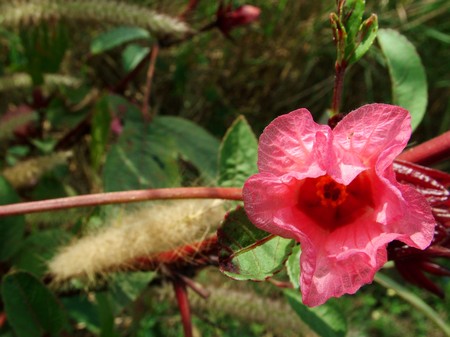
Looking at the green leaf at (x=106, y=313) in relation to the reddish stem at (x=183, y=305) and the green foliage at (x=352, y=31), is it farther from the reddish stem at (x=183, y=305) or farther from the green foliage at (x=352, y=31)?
the green foliage at (x=352, y=31)

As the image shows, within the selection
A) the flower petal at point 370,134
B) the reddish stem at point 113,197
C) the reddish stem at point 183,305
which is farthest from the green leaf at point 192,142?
the flower petal at point 370,134

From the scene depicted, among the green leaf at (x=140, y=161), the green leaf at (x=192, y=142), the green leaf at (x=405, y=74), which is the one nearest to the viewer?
the green leaf at (x=405, y=74)

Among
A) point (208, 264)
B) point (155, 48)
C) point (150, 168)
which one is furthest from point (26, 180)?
point (208, 264)

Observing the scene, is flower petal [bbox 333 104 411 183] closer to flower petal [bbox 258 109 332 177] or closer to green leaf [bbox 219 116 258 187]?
flower petal [bbox 258 109 332 177]

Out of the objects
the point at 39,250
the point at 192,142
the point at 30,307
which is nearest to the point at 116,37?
the point at 192,142

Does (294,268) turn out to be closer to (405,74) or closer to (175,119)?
(405,74)

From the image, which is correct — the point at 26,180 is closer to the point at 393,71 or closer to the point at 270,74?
the point at 393,71
